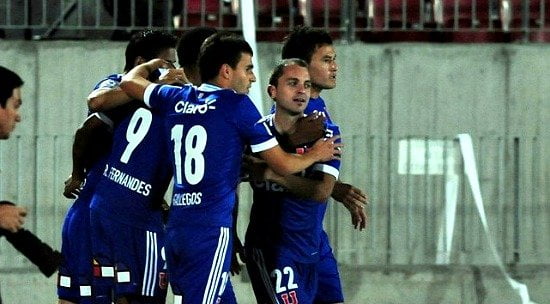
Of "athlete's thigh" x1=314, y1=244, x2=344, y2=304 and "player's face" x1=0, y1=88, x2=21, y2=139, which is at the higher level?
"player's face" x1=0, y1=88, x2=21, y2=139

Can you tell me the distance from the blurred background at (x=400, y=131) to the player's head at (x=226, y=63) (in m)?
4.85

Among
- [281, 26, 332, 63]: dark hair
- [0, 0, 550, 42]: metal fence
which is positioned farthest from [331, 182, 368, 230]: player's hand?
[0, 0, 550, 42]: metal fence

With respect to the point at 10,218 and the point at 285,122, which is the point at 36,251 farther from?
the point at 285,122

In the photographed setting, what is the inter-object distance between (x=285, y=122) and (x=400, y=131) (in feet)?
15.2

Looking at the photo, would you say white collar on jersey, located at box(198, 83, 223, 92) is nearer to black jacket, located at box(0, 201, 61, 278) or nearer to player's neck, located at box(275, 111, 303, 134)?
player's neck, located at box(275, 111, 303, 134)

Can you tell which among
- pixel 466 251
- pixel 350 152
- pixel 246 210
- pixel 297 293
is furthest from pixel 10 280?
pixel 297 293

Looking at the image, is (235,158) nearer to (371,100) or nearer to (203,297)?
(203,297)

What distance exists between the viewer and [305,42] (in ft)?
28.5

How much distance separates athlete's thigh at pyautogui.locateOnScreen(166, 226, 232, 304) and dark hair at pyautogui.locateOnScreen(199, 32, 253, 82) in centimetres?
83

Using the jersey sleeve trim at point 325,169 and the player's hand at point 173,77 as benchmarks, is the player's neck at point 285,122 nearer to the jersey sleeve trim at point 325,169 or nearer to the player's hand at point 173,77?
the jersey sleeve trim at point 325,169

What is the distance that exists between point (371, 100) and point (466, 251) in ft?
5.06

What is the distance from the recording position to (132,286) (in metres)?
8.44

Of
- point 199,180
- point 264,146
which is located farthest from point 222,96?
point 199,180

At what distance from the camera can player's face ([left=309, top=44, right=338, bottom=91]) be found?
340 inches
